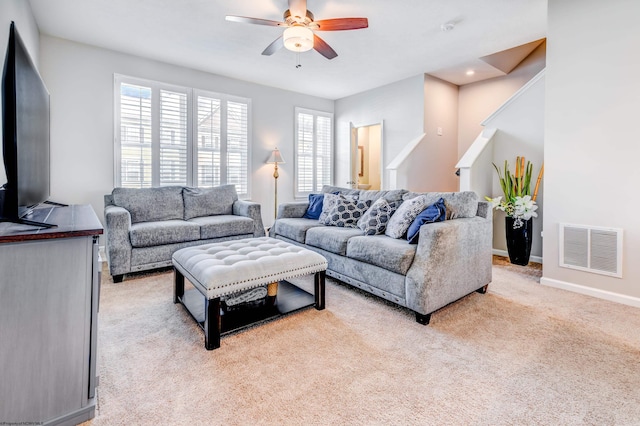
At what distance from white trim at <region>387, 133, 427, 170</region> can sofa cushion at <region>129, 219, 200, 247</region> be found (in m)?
2.99

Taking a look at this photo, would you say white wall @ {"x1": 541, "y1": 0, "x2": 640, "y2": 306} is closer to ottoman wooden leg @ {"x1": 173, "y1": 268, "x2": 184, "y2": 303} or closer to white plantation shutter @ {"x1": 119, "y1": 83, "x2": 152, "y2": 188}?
ottoman wooden leg @ {"x1": 173, "y1": 268, "x2": 184, "y2": 303}

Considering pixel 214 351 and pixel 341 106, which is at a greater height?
pixel 341 106

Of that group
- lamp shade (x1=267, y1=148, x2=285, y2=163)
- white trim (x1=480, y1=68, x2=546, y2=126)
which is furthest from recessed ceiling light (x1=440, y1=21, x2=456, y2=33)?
lamp shade (x1=267, y1=148, x2=285, y2=163)

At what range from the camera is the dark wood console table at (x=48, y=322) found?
3.63ft

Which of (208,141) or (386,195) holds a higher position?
(208,141)

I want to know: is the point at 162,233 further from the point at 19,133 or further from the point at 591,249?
the point at 591,249

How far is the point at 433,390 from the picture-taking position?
4.89 feet

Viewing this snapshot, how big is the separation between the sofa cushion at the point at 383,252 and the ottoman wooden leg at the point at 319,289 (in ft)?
1.30

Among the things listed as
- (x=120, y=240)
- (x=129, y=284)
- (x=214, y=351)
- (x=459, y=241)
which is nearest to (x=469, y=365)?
(x=459, y=241)

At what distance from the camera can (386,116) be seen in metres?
5.55

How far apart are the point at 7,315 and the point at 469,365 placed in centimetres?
203

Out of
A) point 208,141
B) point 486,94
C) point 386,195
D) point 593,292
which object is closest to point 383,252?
point 386,195

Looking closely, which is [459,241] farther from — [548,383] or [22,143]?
[22,143]

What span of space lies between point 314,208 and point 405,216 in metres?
1.52
